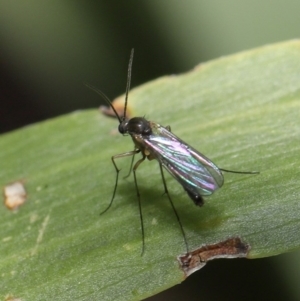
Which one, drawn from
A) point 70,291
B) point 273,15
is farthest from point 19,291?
point 273,15

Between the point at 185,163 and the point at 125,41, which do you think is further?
the point at 125,41

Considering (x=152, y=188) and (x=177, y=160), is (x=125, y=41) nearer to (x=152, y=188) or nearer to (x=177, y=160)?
(x=152, y=188)

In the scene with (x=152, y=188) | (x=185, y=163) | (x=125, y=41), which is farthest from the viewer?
(x=125, y=41)

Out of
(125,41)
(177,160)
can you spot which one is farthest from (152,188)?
(125,41)

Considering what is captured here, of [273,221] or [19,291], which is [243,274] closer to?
[273,221]

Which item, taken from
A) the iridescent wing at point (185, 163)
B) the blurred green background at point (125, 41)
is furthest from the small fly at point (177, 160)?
the blurred green background at point (125, 41)

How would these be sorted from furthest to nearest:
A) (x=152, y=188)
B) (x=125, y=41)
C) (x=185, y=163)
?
(x=125, y=41), (x=152, y=188), (x=185, y=163)
